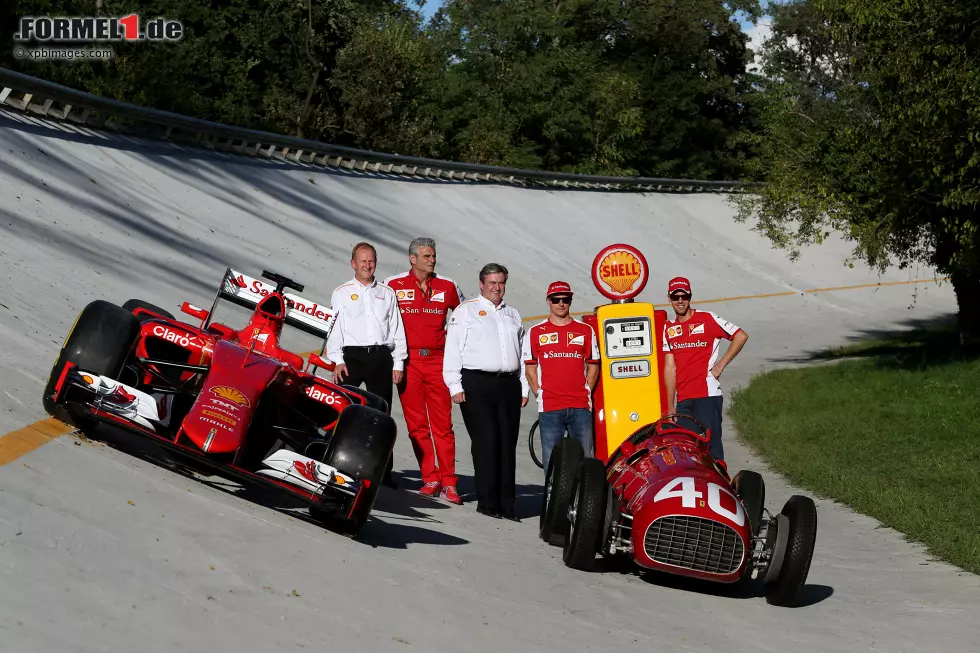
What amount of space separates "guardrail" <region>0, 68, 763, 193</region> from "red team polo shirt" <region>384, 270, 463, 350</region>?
13.9 meters

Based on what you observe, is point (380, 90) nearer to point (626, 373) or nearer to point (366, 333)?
point (366, 333)

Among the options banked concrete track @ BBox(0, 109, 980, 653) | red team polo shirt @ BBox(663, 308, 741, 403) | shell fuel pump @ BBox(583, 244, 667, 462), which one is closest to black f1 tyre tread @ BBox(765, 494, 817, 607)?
banked concrete track @ BBox(0, 109, 980, 653)

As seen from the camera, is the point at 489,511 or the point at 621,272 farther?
the point at 621,272

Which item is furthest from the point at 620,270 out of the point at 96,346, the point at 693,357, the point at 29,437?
the point at 29,437

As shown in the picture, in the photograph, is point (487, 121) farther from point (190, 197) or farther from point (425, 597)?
point (425, 597)

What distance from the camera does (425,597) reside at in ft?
22.7

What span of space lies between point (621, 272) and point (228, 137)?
20.2m

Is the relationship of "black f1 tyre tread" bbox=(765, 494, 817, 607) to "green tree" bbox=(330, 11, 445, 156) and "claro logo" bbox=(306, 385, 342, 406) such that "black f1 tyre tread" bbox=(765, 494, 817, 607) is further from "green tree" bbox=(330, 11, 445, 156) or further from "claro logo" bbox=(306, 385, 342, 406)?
"green tree" bbox=(330, 11, 445, 156)

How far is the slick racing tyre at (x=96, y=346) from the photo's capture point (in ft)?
27.6

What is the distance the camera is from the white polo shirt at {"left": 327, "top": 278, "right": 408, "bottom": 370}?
10555mm

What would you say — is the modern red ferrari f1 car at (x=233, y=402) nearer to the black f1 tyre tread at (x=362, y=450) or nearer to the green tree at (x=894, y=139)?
the black f1 tyre tread at (x=362, y=450)

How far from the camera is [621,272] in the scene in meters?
11.1

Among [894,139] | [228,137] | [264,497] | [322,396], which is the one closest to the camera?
[264,497]

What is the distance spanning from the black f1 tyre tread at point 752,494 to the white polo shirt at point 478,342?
2445mm
